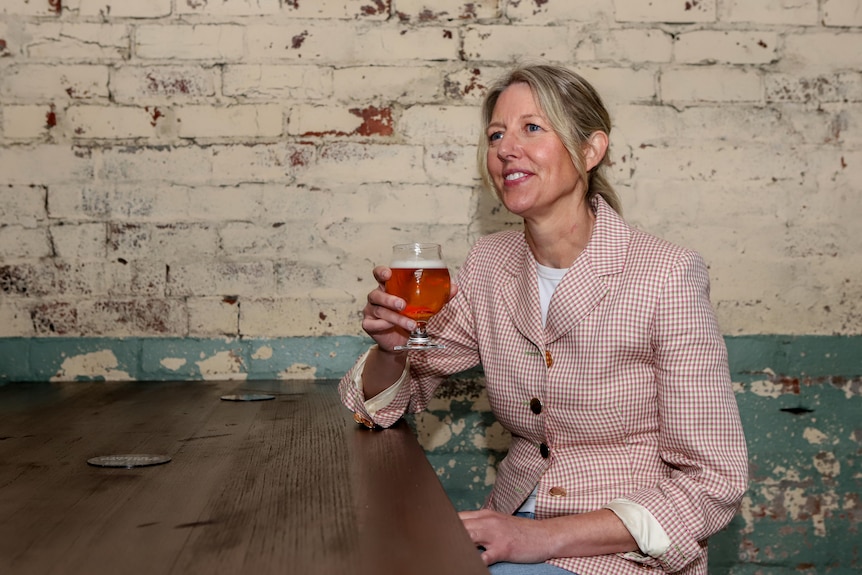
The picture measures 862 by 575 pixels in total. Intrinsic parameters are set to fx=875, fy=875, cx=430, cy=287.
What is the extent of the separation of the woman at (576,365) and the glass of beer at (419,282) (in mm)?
26

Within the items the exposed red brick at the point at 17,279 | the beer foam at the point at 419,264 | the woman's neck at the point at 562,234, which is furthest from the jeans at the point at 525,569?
the exposed red brick at the point at 17,279

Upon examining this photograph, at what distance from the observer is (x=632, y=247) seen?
1.68m

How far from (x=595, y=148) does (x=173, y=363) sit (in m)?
1.41

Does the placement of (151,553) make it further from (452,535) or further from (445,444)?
(445,444)

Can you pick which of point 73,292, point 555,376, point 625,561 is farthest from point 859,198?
point 73,292

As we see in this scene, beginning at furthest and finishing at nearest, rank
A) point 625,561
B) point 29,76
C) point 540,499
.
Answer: point 29,76 → point 540,499 → point 625,561

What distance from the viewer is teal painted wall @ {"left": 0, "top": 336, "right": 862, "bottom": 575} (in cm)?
257

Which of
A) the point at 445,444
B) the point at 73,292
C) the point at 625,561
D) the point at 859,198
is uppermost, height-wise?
the point at 859,198

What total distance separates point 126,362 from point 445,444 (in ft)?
3.16

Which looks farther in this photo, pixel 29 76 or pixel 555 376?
pixel 29 76

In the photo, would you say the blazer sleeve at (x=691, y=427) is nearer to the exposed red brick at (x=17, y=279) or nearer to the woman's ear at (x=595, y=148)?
the woman's ear at (x=595, y=148)

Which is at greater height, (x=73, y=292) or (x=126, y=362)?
(x=73, y=292)

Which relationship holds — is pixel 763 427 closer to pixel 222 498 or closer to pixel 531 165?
pixel 531 165

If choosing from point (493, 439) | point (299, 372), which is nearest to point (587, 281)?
point (493, 439)
